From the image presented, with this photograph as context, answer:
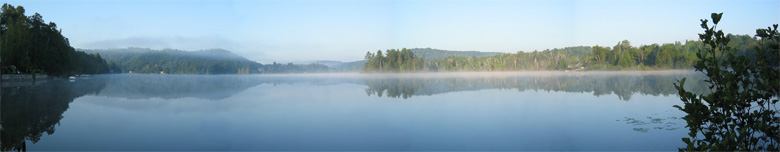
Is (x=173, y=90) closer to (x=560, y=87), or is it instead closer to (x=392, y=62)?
(x=560, y=87)

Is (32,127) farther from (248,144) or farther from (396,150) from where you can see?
(396,150)

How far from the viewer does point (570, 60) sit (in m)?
85.1

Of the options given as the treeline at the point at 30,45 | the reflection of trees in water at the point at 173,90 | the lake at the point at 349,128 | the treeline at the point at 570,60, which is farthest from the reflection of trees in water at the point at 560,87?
the treeline at the point at 570,60

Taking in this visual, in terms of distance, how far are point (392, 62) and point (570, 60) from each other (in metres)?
37.8

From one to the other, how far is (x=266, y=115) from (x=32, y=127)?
154 inches

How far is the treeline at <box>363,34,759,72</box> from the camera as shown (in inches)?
2394

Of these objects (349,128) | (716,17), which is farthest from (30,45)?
(716,17)

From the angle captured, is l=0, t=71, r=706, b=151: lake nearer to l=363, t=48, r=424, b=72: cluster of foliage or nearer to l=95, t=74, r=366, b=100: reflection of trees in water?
l=95, t=74, r=366, b=100: reflection of trees in water

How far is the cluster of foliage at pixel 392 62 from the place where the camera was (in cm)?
7981

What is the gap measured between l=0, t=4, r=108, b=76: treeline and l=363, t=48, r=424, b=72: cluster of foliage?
50.8 meters

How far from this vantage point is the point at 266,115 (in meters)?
8.91

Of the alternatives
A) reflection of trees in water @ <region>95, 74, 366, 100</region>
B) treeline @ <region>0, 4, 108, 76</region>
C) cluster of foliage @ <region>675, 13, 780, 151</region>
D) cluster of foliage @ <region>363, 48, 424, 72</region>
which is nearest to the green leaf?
cluster of foliage @ <region>675, 13, 780, 151</region>

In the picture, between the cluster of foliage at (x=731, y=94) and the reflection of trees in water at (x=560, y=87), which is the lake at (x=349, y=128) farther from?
the reflection of trees in water at (x=560, y=87)

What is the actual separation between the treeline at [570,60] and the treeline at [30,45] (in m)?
52.2
